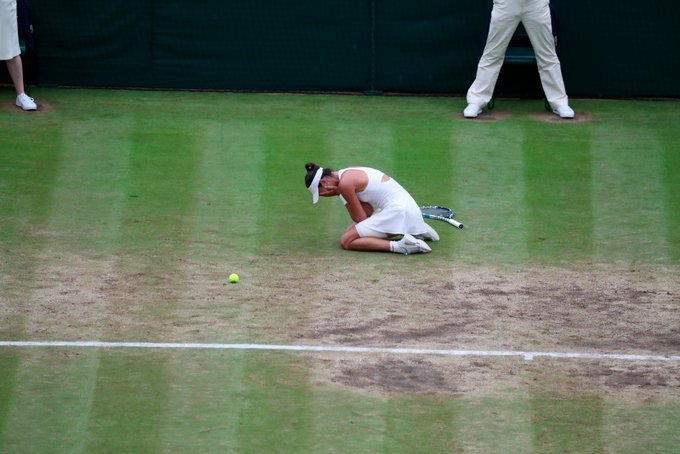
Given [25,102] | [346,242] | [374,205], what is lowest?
[25,102]

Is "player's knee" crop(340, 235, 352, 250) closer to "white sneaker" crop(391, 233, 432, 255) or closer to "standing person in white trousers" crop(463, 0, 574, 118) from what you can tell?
"white sneaker" crop(391, 233, 432, 255)

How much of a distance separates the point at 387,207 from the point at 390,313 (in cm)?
174

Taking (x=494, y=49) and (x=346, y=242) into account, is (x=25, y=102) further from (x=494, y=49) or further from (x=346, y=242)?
(x=494, y=49)

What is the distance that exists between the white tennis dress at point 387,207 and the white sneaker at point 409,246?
127 millimetres

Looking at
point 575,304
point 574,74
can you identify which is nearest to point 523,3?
point 574,74

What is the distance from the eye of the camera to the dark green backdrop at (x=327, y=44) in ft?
52.2

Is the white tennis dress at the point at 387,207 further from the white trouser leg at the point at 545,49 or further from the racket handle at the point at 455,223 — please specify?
the white trouser leg at the point at 545,49

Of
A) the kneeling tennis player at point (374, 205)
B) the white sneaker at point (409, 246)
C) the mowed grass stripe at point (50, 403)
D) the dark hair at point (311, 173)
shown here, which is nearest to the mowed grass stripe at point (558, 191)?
the white sneaker at point (409, 246)

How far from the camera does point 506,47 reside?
50.0 ft

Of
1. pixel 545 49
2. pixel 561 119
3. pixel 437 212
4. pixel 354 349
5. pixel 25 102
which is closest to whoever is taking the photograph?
pixel 354 349

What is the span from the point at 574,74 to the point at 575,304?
6497 millimetres

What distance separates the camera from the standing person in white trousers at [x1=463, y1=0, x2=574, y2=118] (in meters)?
15.0

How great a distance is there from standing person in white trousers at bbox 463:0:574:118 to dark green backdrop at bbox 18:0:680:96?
777 mm

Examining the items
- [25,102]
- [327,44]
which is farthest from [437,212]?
[25,102]
